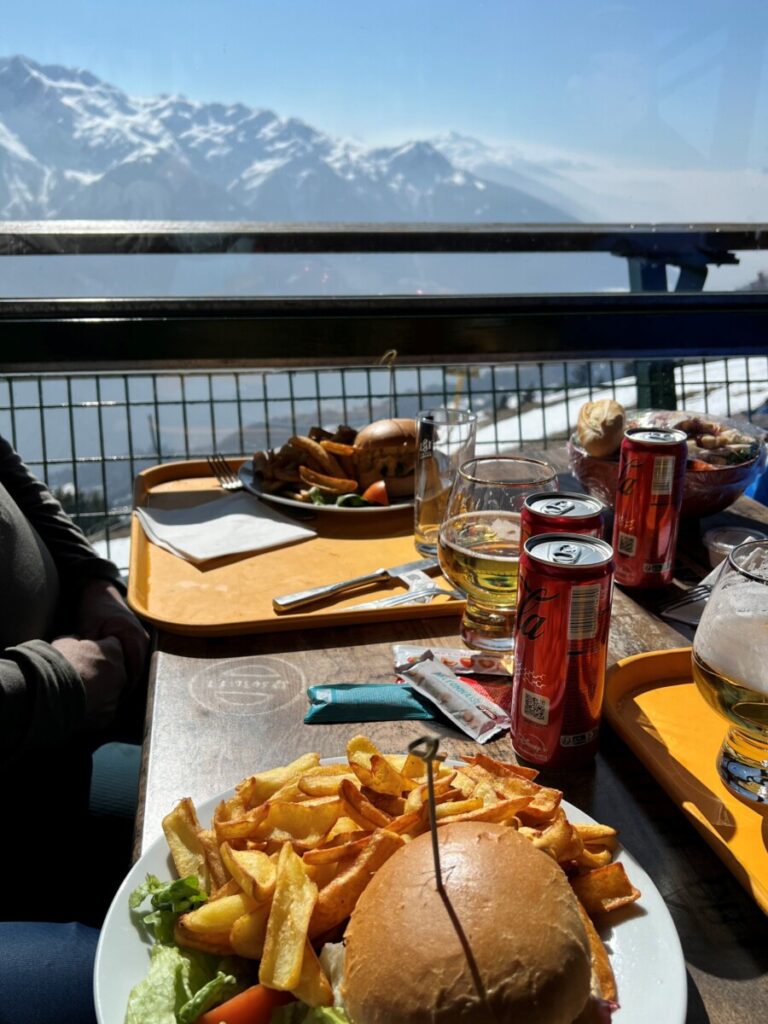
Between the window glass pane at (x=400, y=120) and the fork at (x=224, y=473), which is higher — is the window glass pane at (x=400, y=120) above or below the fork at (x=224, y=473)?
above

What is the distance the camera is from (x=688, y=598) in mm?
1365

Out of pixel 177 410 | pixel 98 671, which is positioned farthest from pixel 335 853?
pixel 177 410

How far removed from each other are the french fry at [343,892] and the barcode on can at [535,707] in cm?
Answer: 29

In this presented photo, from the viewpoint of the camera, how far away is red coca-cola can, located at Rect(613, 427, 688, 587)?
1.29 metres

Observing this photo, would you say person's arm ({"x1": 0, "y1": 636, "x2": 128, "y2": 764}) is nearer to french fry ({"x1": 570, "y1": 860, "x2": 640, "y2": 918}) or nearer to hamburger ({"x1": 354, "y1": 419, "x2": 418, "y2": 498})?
hamburger ({"x1": 354, "y1": 419, "x2": 418, "y2": 498})

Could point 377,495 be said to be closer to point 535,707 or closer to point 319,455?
point 319,455

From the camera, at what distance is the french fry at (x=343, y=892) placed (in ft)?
2.13

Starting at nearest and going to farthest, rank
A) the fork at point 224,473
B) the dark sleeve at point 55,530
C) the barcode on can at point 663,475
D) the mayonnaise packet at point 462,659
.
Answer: the mayonnaise packet at point 462,659, the barcode on can at point 663,475, the dark sleeve at point 55,530, the fork at point 224,473

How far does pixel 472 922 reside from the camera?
1.84ft

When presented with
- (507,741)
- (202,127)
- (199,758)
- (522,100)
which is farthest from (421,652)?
(202,127)

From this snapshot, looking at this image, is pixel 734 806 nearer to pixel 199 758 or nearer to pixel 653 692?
pixel 653 692

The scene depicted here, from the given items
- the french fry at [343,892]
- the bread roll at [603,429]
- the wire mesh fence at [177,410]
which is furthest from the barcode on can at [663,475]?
the wire mesh fence at [177,410]

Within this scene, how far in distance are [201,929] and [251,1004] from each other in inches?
2.6

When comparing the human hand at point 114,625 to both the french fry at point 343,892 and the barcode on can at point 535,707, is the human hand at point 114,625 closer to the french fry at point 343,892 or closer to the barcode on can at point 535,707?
the barcode on can at point 535,707
